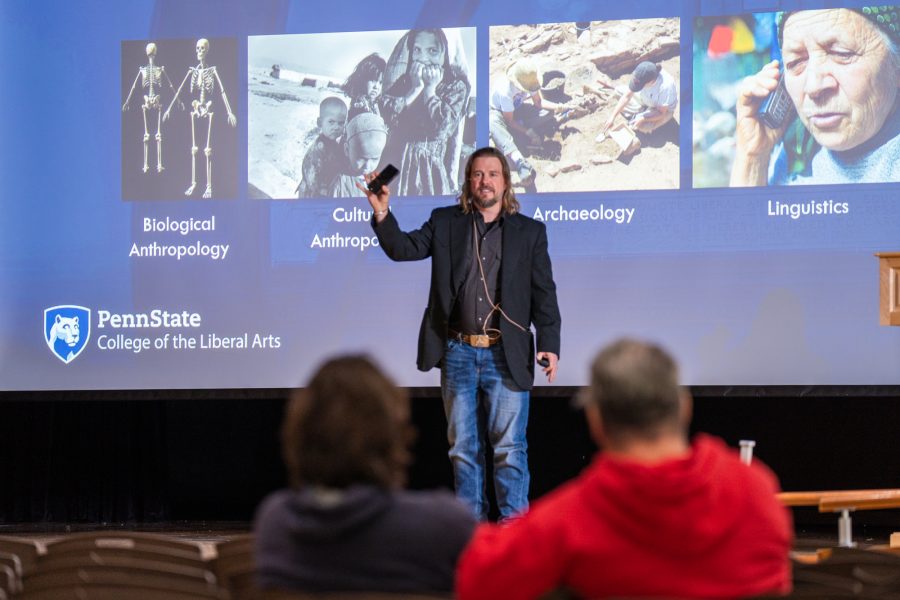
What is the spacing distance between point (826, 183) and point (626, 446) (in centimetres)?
418

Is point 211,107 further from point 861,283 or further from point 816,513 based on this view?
point 816,513

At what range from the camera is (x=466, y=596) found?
1.71m

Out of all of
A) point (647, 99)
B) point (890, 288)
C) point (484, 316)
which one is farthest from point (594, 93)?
point (890, 288)

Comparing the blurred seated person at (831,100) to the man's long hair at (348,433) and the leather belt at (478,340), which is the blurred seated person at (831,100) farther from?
the man's long hair at (348,433)

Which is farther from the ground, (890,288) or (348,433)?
(890,288)

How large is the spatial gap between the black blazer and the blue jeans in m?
0.07

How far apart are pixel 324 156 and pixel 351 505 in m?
4.52

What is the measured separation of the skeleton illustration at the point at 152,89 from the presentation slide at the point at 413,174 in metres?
0.01

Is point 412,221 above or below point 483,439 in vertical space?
above

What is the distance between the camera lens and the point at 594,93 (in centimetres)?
581

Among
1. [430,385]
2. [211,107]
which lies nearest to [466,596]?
[430,385]

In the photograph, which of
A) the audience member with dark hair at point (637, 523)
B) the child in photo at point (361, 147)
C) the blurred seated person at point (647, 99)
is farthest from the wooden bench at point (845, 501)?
the audience member with dark hair at point (637, 523)

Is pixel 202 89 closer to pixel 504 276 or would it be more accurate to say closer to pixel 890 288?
pixel 504 276

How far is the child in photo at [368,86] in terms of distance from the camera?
6016 millimetres
